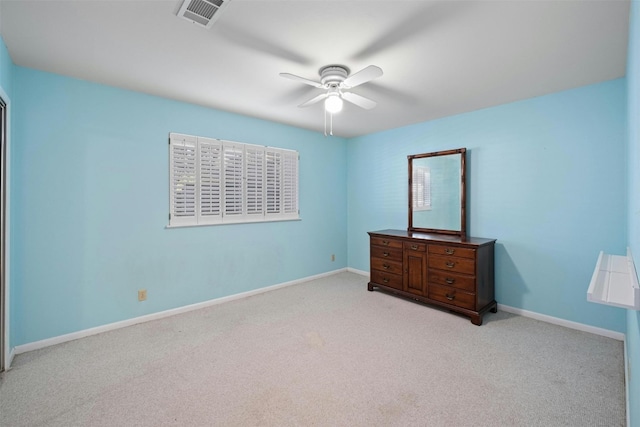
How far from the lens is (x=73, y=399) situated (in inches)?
73.7

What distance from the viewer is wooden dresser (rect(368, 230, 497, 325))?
305 centimetres

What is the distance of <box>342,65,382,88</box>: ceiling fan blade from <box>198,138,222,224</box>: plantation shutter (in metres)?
1.96

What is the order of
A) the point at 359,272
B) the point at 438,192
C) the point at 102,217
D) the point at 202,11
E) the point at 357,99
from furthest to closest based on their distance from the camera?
the point at 359,272
the point at 438,192
the point at 102,217
the point at 357,99
the point at 202,11

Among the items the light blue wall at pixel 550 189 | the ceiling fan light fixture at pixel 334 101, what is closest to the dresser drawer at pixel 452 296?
the light blue wall at pixel 550 189

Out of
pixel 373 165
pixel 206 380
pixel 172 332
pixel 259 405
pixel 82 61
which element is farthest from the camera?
pixel 373 165

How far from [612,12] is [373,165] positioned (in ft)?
10.5

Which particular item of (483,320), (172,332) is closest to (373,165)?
(483,320)

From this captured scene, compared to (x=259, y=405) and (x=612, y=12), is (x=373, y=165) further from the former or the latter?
(x=259, y=405)

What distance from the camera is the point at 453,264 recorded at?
10.4 feet

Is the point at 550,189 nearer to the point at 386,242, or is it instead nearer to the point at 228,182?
the point at 386,242

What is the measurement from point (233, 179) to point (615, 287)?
3.55m

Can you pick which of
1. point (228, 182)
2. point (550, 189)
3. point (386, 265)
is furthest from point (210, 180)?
point (550, 189)

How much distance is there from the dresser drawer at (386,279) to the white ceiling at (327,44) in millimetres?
2268

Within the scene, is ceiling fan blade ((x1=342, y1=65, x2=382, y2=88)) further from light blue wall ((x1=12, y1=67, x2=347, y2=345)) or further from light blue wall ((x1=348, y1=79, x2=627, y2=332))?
light blue wall ((x1=348, y1=79, x2=627, y2=332))
